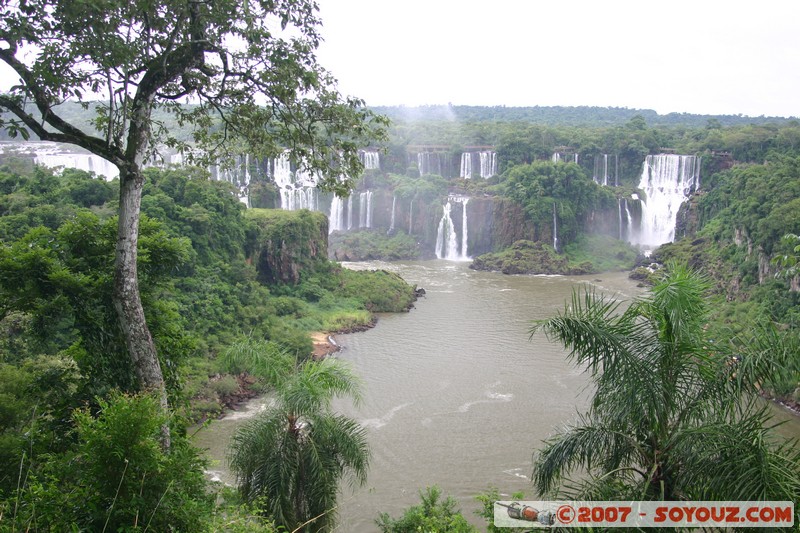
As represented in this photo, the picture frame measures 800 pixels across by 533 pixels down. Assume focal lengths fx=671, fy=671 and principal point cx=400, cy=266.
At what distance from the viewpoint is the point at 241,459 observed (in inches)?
342

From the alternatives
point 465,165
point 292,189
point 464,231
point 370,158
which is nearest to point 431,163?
point 465,165

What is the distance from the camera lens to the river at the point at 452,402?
1346 centimetres

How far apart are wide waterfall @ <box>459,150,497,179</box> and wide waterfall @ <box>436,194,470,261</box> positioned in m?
8.75

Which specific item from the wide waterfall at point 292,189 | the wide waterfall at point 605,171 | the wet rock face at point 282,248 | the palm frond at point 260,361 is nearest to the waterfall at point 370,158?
the wide waterfall at point 292,189

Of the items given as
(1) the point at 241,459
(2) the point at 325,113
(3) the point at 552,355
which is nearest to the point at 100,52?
(2) the point at 325,113

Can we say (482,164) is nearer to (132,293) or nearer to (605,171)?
(605,171)

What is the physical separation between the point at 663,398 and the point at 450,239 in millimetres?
39255

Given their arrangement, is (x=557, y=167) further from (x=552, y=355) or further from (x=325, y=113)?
(x=325, y=113)

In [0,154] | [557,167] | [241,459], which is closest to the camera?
[241,459]

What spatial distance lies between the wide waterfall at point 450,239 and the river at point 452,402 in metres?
13.7

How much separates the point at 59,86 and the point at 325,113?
241 centimetres

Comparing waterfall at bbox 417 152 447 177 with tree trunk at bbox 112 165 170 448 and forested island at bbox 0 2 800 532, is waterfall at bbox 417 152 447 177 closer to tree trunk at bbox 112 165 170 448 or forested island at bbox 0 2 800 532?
forested island at bbox 0 2 800 532

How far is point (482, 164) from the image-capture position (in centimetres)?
5322

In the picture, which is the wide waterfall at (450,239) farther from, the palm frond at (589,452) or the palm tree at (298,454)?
the palm frond at (589,452)
